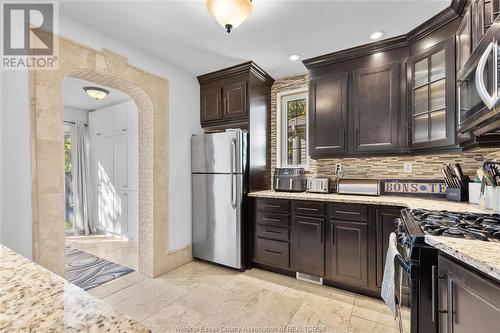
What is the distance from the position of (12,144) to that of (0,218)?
1.77 ft

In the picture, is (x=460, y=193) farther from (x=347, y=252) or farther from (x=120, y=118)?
(x=120, y=118)

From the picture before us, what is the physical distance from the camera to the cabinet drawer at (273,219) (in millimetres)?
2719

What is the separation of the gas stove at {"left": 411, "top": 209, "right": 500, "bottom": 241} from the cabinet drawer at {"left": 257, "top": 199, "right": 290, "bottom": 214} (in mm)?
1299

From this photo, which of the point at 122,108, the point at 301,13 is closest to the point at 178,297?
the point at 301,13

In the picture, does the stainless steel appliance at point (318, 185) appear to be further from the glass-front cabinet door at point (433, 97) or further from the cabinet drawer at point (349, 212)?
the glass-front cabinet door at point (433, 97)

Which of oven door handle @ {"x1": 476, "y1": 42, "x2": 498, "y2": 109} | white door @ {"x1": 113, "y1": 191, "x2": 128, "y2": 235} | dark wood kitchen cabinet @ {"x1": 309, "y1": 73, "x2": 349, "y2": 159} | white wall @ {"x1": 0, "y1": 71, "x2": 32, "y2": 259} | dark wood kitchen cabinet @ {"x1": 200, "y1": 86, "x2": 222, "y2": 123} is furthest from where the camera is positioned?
white door @ {"x1": 113, "y1": 191, "x2": 128, "y2": 235}

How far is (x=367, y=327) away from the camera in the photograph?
1858mm

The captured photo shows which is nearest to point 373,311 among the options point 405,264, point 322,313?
point 322,313

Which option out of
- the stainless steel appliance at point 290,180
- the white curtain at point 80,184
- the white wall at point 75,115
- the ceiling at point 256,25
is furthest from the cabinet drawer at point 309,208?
the white wall at point 75,115

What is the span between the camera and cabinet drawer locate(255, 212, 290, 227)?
2719 millimetres

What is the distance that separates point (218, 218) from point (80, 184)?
3391mm

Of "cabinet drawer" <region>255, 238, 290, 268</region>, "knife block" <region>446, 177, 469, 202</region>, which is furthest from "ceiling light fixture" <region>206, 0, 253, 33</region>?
"knife block" <region>446, 177, 469, 202</region>

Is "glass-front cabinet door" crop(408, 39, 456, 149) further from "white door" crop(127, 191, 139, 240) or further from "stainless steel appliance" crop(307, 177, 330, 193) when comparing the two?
"white door" crop(127, 191, 139, 240)

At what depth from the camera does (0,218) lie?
1673 mm
